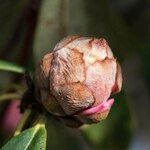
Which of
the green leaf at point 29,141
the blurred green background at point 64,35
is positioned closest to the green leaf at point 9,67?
the blurred green background at point 64,35

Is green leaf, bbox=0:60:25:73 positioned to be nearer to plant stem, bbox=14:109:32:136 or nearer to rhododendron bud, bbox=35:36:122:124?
plant stem, bbox=14:109:32:136

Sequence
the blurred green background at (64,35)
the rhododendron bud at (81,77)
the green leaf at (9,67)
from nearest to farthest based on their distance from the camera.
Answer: the rhododendron bud at (81,77) < the green leaf at (9,67) < the blurred green background at (64,35)

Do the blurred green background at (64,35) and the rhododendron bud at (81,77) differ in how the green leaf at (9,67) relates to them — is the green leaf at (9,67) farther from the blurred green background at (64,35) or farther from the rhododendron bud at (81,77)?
the rhododendron bud at (81,77)

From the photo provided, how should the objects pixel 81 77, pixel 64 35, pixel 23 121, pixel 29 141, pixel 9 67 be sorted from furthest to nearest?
1. pixel 64 35
2. pixel 9 67
3. pixel 23 121
4. pixel 29 141
5. pixel 81 77

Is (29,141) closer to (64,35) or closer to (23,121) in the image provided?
(23,121)

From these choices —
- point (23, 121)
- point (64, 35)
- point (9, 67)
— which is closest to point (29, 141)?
point (23, 121)

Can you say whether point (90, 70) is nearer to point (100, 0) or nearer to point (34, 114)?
point (34, 114)
